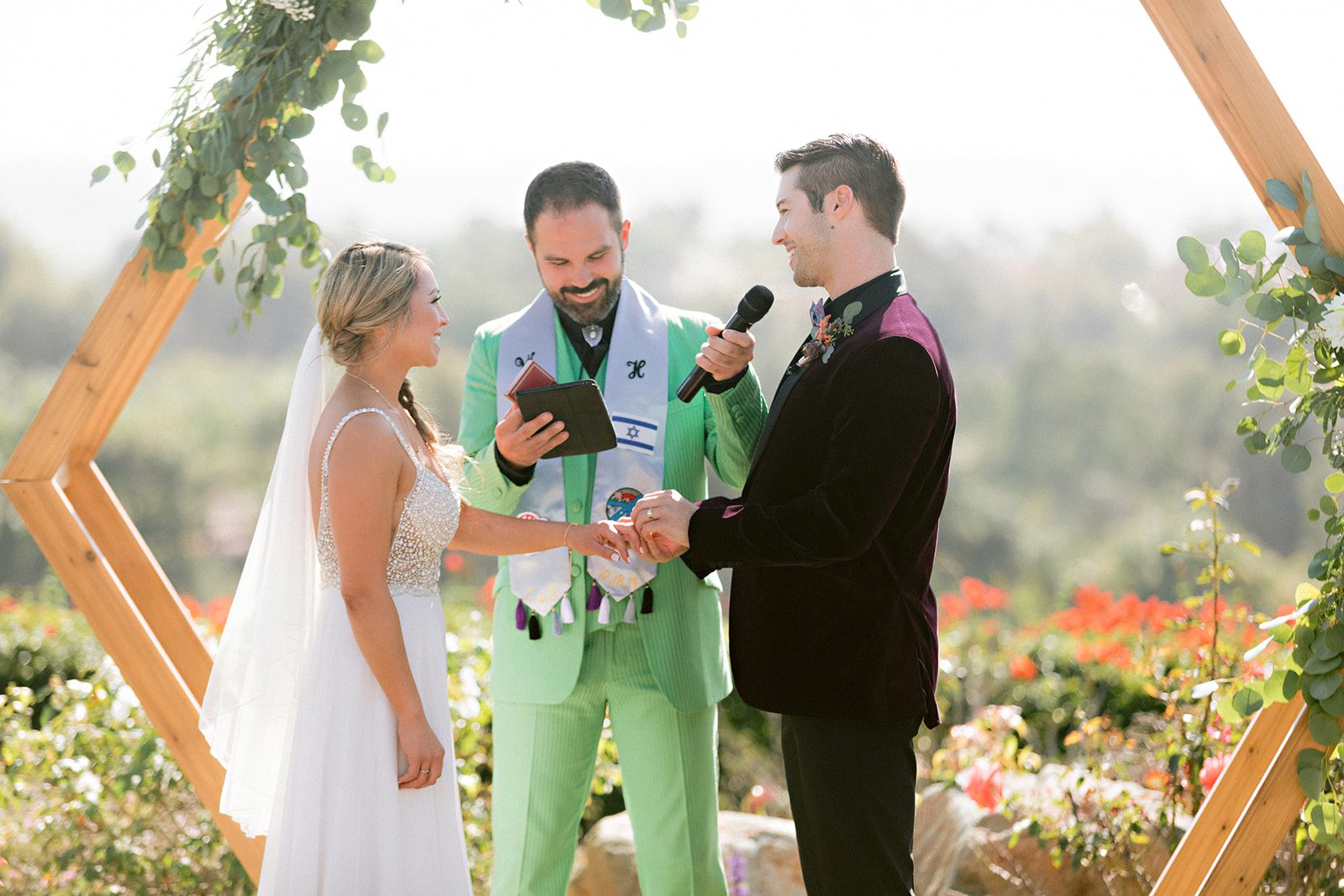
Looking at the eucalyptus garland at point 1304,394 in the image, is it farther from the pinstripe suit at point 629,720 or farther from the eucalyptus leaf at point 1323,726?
the pinstripe suit at point 629,720

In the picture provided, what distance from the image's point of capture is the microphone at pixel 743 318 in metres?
2.85

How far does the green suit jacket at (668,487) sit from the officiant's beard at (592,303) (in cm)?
6

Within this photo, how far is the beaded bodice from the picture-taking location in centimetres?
265

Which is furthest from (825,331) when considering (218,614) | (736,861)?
(218,614)

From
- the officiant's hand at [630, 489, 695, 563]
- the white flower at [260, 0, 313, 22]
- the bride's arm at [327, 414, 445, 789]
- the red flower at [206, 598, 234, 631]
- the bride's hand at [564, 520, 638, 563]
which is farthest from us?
the red flower at [206, 598, 234, 631]

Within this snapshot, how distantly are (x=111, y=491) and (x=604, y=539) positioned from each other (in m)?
1.54

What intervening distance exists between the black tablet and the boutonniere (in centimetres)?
49

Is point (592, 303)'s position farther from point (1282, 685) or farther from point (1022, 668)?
point (1022, 668)

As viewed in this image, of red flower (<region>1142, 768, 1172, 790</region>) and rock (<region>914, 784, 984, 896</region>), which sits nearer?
red flower (<region>1142, 768, 1172, 790</region>)

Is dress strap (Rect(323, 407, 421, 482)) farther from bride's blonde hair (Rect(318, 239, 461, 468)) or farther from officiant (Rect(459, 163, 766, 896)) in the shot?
officiant (Rect(459, 163, 766, 896))

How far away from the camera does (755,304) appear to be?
2854 millimetres

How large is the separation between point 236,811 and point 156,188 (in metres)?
1.71

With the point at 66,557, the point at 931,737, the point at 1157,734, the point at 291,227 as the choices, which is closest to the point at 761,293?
the point at 291,227

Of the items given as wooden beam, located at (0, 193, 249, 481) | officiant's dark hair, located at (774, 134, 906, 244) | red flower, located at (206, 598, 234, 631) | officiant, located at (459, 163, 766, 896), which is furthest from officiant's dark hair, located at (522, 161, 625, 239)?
red flower, located at (206, 598, 234, 631)
